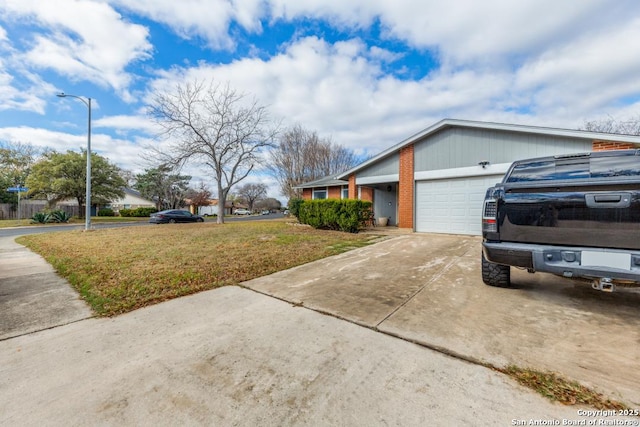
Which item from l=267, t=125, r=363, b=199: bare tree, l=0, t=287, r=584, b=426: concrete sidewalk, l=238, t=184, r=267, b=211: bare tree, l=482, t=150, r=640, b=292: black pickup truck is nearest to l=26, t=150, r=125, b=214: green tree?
l=267, t=125, r=363, b=199: bare tree

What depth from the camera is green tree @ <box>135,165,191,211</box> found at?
38.8 m

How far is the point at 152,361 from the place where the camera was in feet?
6.76

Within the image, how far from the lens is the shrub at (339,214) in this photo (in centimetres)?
1021

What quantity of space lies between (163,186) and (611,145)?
4578cm

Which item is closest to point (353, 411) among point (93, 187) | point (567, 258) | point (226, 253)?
point (567, 258)

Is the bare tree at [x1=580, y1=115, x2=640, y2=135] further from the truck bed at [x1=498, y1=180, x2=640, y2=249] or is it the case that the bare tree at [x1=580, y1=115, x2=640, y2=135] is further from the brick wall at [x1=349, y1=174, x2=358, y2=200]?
the truck bed at [x1=498, y1=180, x2=640, y2=249]

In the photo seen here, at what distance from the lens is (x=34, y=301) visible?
350cm

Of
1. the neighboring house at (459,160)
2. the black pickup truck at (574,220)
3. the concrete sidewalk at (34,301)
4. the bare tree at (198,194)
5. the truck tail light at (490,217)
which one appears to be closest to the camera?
the black pickup truck at (574,220)

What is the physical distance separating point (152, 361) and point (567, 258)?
397 cm

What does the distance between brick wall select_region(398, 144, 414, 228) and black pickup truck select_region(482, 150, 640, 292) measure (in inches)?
300

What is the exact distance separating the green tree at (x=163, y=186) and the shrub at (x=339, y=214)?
34.6m

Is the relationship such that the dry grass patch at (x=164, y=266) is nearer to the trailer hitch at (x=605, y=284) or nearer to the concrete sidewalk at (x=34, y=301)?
the concrete sidewalk at (x=34, y=301)

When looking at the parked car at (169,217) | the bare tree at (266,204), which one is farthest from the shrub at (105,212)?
the bare tree at (266,204)

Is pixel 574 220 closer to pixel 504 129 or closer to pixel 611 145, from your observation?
pixel 504 129
